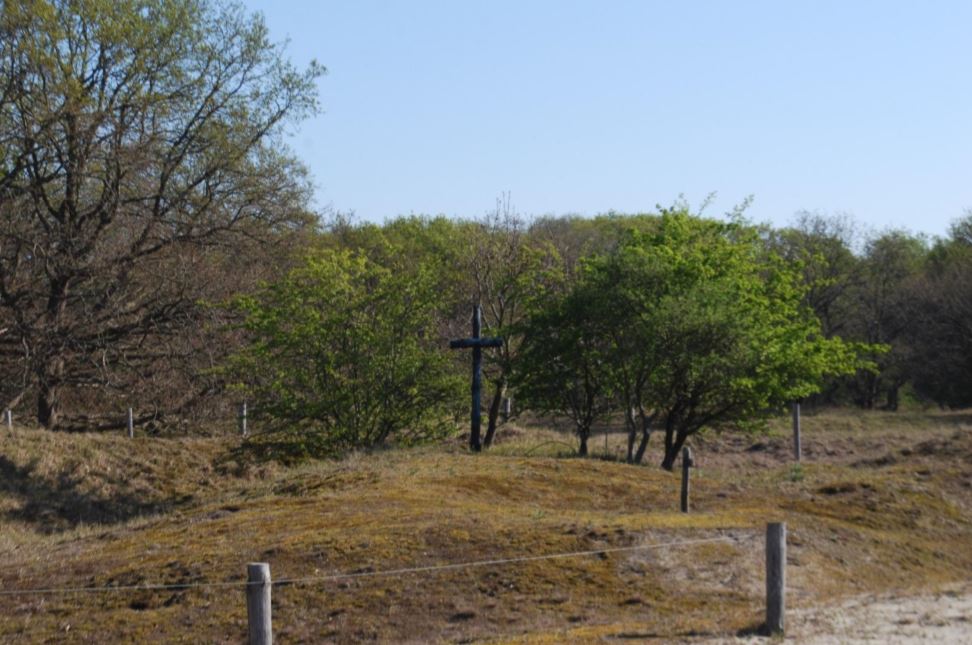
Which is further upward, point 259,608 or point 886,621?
point 259,608

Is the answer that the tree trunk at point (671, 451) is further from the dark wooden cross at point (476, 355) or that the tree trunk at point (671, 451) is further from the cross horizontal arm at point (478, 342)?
the cross horizontal arm at point (478, 342)

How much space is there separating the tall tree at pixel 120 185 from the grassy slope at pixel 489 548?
307 inches

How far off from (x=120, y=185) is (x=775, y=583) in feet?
84.0

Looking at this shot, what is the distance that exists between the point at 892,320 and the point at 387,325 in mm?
40359

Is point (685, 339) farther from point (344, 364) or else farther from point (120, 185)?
point (120, 185)

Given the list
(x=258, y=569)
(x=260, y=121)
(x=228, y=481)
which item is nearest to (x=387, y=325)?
(x=228, y=481)

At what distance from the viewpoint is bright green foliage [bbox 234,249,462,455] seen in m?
27.7

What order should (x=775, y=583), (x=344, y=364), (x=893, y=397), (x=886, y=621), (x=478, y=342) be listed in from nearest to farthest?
(x=775, y=583), (x=886, y=621), (x=478, y=342), (x=344, y=364), (x=893, y=397)

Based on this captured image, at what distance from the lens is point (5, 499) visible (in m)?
24.4

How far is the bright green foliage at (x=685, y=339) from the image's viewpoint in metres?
24.1

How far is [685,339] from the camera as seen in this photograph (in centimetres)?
2414

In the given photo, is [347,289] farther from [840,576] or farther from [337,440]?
[840,576]

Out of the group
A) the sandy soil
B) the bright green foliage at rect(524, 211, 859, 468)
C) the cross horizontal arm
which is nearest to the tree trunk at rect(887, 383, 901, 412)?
the bright green foliage at rect(524, 211, 859, 468)

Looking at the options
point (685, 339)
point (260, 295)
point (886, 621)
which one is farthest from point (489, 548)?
point (260, 295)
